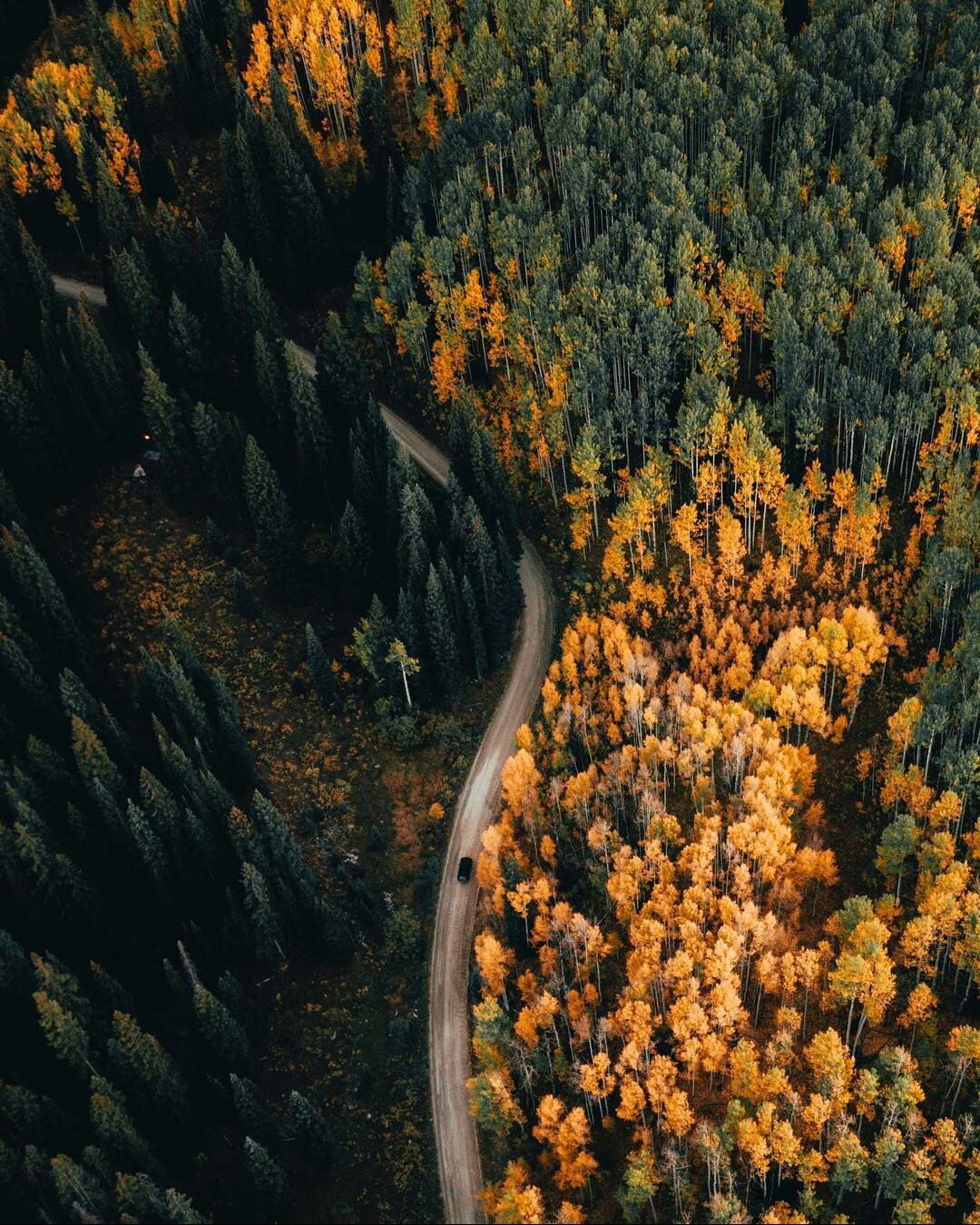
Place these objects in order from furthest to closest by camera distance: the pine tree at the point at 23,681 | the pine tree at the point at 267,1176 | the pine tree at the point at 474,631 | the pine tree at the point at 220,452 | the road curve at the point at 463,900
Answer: the pine tree at the point at 220,452
the pine tree at the point at 474,631
the pine tree at the point at 23,681
the road curve at the point at 463,900
the pine tree at the point at 267,1176

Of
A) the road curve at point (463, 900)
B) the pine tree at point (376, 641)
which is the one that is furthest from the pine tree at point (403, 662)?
the road curve at point (463, 900)

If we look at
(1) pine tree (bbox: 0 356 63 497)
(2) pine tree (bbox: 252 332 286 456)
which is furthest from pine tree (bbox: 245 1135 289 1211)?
(2) pine tree (bbox: 252 332 286 456)

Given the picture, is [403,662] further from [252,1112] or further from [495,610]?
[252,1112]

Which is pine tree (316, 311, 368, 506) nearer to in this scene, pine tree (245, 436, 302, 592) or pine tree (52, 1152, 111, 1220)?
pine tree (245, 436, 302, 592)

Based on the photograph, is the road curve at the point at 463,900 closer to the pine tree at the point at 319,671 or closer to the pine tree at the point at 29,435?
the pine tree at the point at 319,671

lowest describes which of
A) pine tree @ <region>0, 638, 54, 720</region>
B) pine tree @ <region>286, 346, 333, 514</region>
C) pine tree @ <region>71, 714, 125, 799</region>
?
pine tree @ <region>71, 714, 125, 799</region>

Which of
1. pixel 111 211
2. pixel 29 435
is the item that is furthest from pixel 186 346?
pixel 111 211
